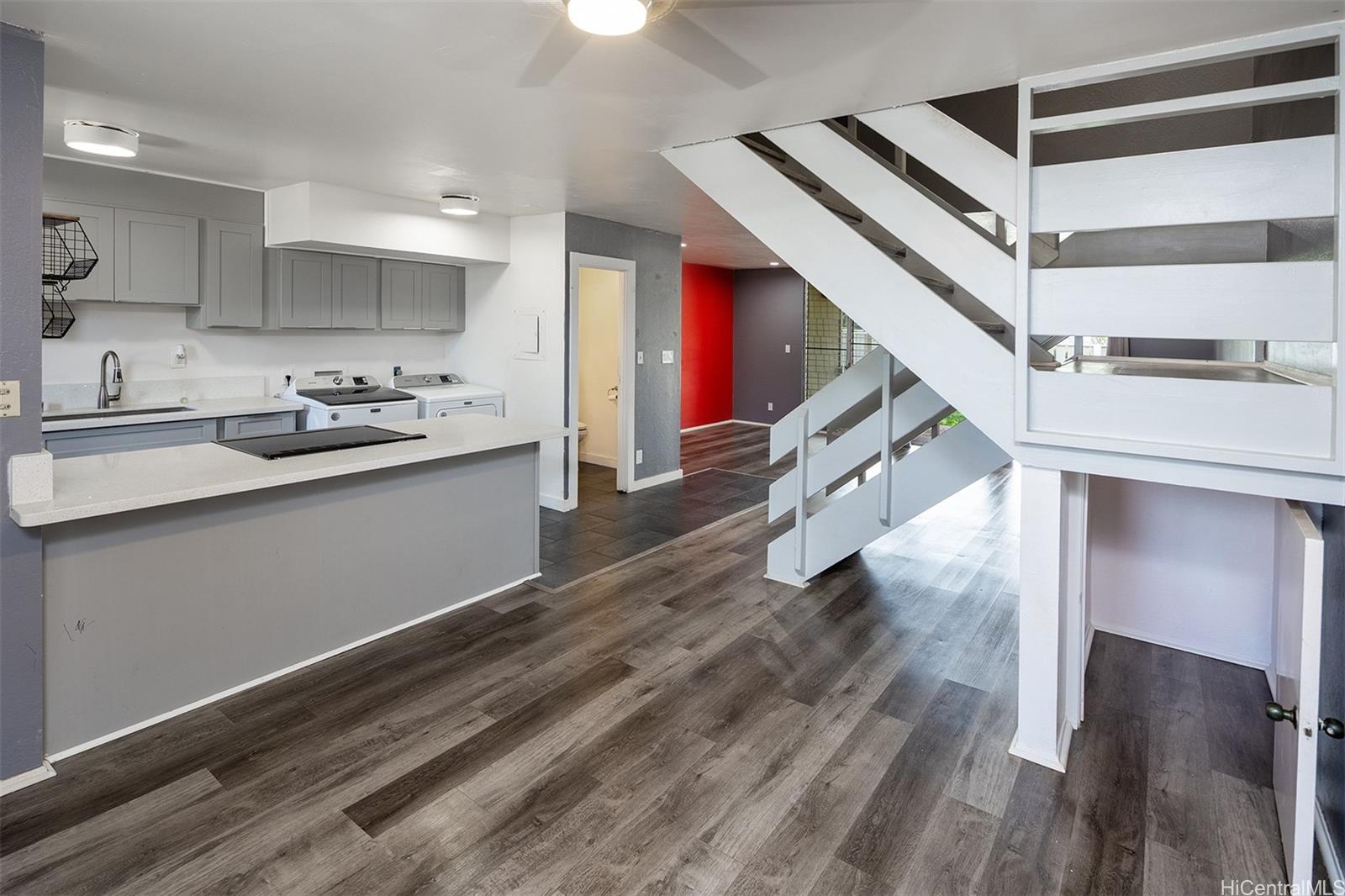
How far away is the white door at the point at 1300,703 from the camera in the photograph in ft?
5.20

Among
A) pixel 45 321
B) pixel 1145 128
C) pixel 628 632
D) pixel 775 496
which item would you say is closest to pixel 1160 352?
pixel 1145 128

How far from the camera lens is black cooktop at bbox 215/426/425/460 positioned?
9.91ft

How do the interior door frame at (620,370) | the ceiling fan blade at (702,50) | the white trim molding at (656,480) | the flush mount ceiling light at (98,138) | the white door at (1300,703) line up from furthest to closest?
the white trim molding at (656,480)
the interior door frame at (620,370)
the flush mount ceiling light at (98,138)
the ceiling fan blade at (702,50)
the white door at (1300,703)

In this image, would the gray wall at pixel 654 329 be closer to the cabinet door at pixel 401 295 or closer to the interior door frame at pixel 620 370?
the interior door frame at pixel 620 370

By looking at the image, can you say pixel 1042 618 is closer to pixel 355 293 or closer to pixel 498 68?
pixel 498 68

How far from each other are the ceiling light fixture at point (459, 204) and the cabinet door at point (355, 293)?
1112 millimetres

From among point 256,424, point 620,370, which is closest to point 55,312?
point 256,424

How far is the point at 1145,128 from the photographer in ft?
11.1

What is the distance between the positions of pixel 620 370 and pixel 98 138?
12.2 ft

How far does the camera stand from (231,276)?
4777 millimetres

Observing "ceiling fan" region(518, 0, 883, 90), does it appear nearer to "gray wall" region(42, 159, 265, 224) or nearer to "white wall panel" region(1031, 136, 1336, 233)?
"white wall panel" region(1031, 136, 1336, 233)

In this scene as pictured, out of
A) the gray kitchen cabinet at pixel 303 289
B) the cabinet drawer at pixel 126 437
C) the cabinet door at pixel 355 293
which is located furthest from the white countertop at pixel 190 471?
the cabinet door at pixel 355 293

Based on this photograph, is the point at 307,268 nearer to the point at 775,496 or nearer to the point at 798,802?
the point at 775,496

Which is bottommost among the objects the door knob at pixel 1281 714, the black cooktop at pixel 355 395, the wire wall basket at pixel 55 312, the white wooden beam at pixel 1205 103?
the door knob at pixel 1281 714
